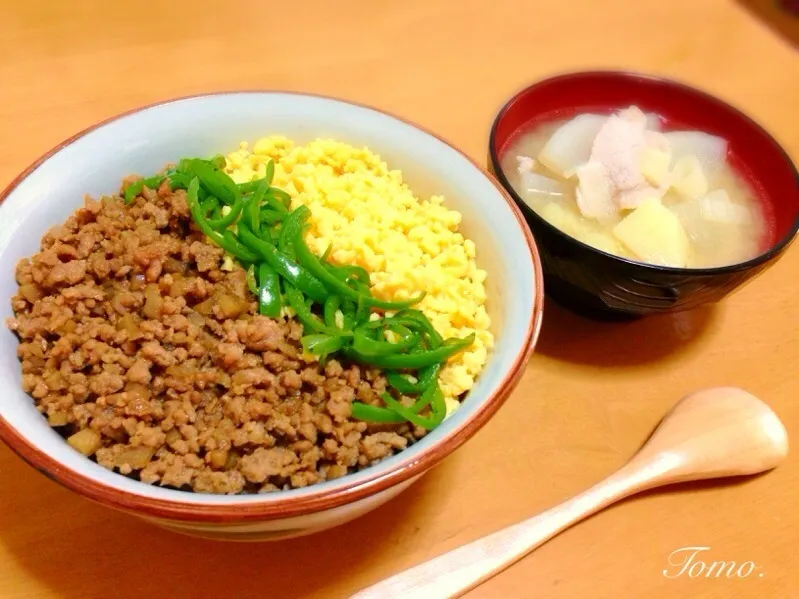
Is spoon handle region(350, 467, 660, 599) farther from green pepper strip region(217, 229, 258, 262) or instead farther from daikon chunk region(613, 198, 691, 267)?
green pepper strip region(217, 229, 258, 262)

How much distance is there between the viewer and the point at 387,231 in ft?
4.53

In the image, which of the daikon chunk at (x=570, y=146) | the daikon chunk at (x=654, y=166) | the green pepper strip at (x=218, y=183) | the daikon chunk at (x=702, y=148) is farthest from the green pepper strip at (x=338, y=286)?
the daikon chunk at (x=702, y=148)

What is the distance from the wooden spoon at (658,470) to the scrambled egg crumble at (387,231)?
0.92 ft

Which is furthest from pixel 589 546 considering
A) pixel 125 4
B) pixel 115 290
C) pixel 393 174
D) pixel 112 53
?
pixel 125 4

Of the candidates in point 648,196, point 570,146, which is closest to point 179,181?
point 570,146

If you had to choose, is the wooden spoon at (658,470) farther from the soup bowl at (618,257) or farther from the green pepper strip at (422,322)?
the green pepper strip at (422,322)

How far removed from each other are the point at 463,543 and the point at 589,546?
25 cm

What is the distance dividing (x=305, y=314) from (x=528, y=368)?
615mm

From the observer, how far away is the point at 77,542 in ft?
3.88

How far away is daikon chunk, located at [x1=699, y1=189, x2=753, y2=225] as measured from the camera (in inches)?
64.2

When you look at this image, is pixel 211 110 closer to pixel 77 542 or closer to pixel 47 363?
pixel 47 363

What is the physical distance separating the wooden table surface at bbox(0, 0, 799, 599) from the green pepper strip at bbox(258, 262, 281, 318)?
Result: 1.43 feet

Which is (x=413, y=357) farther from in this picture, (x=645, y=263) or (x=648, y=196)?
(x=648, y=196)

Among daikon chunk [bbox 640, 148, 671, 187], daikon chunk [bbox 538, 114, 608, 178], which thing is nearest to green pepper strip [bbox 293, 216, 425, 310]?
daikon chunk [bbox 538, 114, 608, 178]
